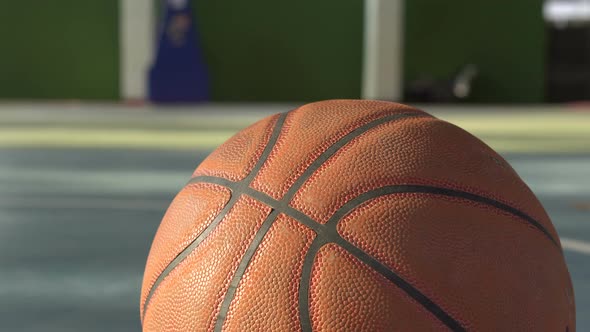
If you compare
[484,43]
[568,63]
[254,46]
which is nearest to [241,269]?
[254,46]

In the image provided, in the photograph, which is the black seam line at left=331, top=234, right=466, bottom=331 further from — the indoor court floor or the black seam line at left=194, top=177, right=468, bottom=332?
the indoor court floor

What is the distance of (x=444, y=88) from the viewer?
15.4 m

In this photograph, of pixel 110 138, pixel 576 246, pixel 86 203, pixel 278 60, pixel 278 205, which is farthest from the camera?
pixel 278 60

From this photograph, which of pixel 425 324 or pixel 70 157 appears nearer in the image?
pixel 425 324

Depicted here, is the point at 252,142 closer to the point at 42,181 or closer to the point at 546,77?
the point at 42,181

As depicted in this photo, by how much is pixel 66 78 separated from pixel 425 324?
1473 cm

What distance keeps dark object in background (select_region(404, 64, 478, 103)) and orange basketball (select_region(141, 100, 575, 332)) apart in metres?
13.4

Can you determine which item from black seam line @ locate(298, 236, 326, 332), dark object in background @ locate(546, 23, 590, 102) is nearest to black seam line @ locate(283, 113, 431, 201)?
black seam line @ locate(298, 236, 326, 332)

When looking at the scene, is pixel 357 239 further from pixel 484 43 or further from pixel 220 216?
pixel 484 43

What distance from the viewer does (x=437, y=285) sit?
1.56 metres

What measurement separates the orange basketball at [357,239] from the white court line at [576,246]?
4.90 feet

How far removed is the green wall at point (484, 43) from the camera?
51.6 ft

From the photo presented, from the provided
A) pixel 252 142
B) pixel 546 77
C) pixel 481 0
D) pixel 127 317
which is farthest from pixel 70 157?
pixel 546 77

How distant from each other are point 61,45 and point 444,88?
20.5ft
